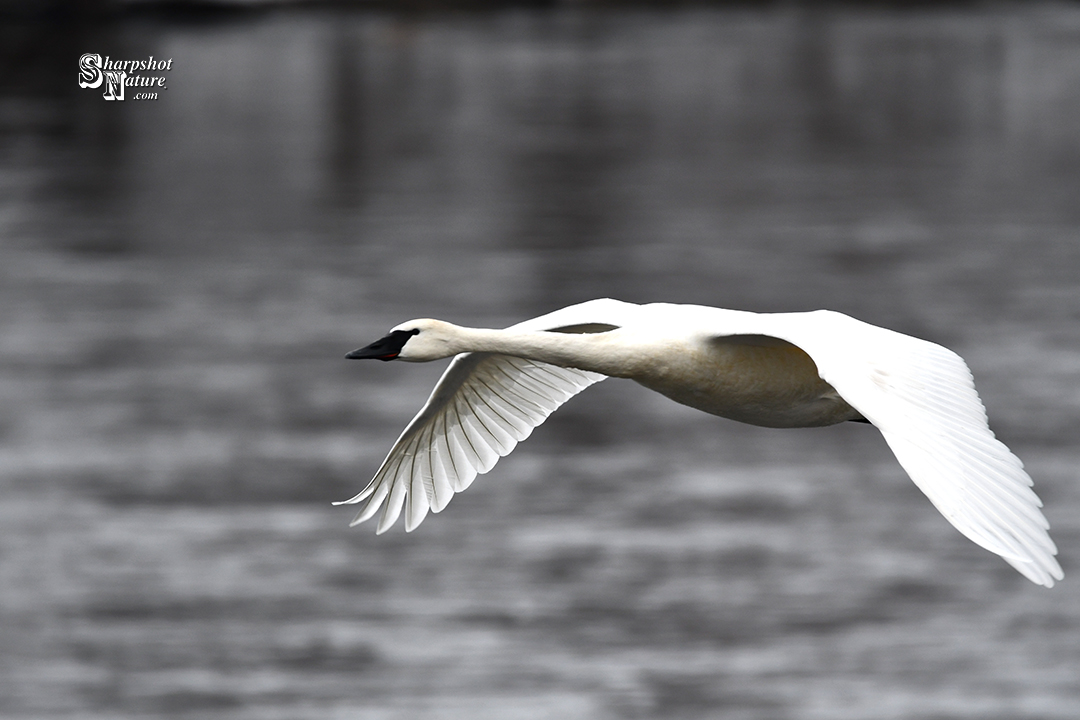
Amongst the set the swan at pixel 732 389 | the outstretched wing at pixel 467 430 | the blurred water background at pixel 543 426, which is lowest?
→ the blurred water background at pixel 543 426

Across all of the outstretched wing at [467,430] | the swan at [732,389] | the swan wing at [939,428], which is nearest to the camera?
the swan wing at [939,428]

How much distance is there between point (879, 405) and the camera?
714 centimetres

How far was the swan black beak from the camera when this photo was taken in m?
8.45

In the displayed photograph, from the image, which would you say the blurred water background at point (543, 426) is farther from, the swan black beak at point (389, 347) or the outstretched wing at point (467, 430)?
the swan black beak at point (389, 347)

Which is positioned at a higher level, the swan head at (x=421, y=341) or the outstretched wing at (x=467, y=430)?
the swan head at (x=421, y=341)

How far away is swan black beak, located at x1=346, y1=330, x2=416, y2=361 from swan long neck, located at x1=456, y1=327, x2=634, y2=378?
0.87 ft

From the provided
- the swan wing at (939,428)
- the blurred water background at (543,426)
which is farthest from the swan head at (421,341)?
the blurred water background at (543,426)

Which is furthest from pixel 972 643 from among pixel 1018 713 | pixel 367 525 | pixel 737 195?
pixel 737 195

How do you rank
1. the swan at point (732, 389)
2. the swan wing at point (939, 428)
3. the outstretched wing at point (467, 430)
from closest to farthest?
the swan wing at point (939, 428) < the swan at point (732, 389) < the outstretched wing at point (467, 430)

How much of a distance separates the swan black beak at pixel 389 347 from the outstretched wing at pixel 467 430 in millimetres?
1053

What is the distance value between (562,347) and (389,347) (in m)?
0.83

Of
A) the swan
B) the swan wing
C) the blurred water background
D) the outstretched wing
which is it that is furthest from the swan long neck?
the blurred water background

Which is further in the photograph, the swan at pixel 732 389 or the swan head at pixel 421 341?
the swan head at pixel 421 341

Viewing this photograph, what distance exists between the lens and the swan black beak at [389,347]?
845 centimetres
